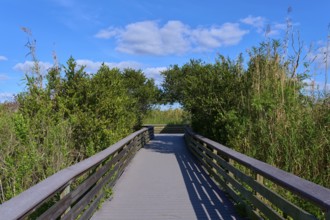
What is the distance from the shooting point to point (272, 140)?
695 centimetres

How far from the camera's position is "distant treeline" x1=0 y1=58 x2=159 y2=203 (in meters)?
6.36

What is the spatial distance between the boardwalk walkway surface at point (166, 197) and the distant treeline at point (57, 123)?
1.21 m

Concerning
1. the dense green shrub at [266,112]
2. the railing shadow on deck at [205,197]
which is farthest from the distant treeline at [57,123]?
the dense green shrub at [266,112]

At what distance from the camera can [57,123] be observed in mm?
8367

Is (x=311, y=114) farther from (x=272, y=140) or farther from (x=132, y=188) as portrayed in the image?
(x=132, y=188)

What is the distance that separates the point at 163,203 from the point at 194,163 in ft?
17.7

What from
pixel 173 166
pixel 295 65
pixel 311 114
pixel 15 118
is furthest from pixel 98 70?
pixel 311 114

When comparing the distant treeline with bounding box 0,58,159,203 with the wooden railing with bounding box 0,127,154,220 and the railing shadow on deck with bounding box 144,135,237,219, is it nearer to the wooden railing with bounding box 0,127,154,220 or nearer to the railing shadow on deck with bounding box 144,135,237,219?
the wooden railing with bounding box 0,127,154,220

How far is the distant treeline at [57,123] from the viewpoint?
6355 mm

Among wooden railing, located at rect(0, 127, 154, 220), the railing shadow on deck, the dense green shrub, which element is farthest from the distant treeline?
the dense green shrub

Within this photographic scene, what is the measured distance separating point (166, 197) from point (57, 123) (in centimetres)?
315

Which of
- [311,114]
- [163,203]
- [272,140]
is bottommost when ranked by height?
[163,203]

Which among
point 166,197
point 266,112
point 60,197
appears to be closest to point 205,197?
point 166,197

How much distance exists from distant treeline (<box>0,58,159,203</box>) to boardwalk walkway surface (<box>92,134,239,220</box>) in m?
1.21
